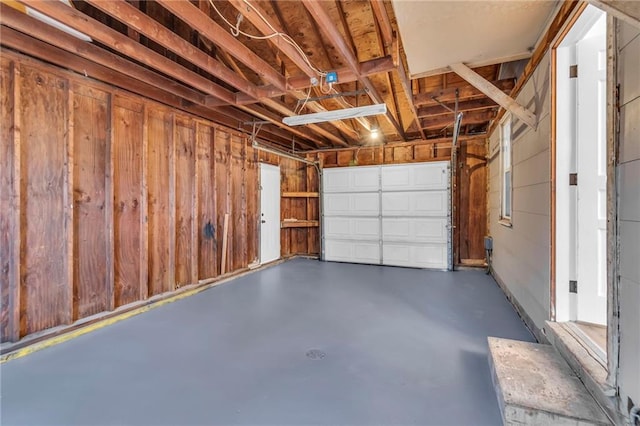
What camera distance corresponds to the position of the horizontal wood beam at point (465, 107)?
174 inches

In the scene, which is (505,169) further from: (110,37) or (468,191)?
(110,37)

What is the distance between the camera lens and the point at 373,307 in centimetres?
366

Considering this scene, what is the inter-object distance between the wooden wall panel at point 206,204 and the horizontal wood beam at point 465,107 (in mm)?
3601

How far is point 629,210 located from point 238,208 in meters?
5.15

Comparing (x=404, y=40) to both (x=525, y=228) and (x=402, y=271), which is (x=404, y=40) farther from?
(x=402, y=271)

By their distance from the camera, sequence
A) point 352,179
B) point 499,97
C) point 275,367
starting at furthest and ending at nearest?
1. point 352,179
2. point 499,97
3. point 275,367

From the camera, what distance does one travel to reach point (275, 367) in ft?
7.44

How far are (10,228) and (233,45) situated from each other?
2.60 m

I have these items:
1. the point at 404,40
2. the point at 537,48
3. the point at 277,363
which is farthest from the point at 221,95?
the point at 537,48

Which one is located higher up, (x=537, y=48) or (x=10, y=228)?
(x=537, y=48)

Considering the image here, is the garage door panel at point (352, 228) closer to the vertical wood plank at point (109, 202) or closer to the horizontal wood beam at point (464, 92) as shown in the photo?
the horizontal wood beam at point (464, 92)

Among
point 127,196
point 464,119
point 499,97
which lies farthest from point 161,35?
point 464,119

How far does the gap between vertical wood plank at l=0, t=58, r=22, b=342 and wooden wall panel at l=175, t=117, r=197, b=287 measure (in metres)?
1.77

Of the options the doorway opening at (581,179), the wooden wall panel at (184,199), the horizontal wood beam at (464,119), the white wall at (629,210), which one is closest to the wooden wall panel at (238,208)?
the wooden wall panel at (184,199)
